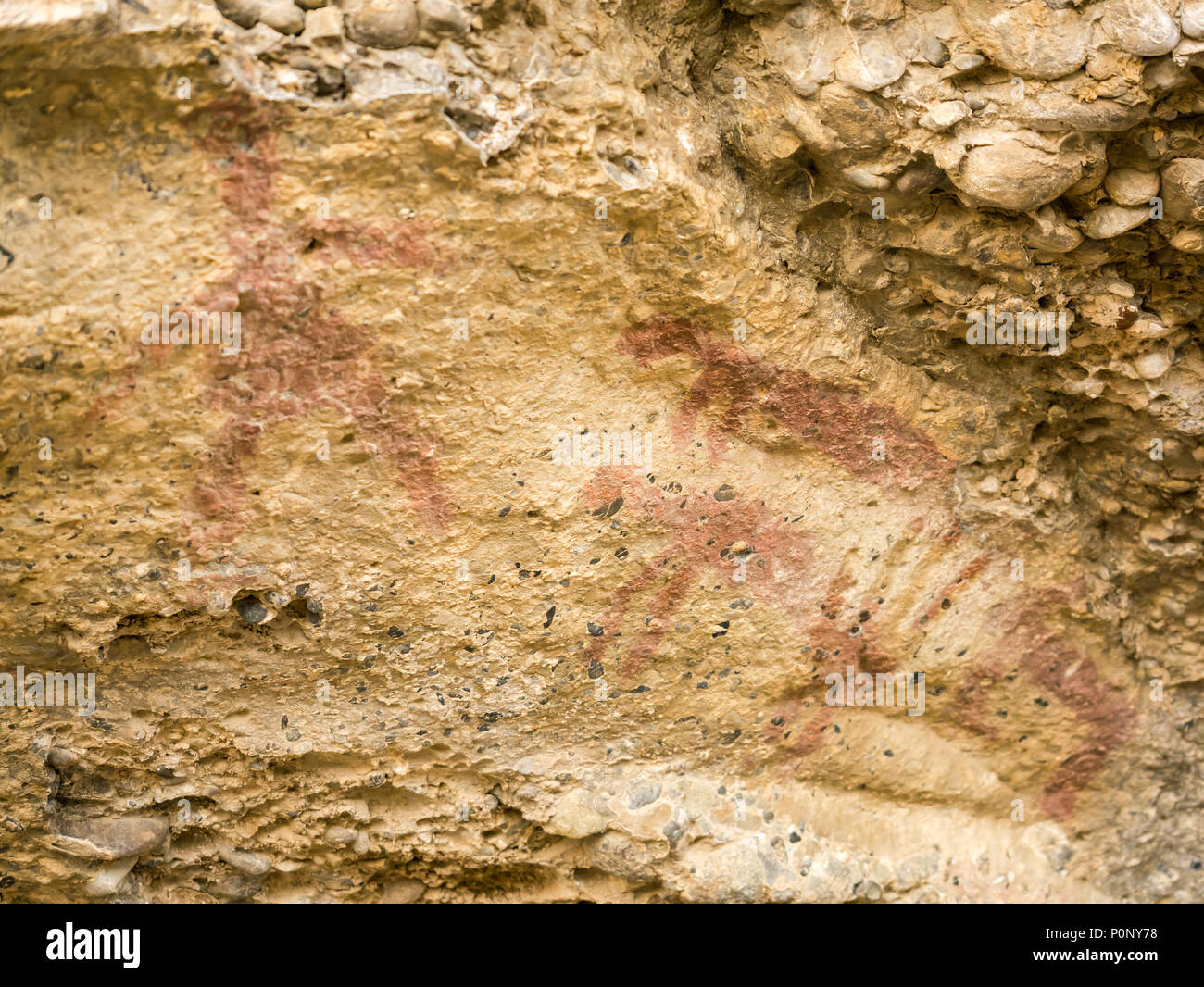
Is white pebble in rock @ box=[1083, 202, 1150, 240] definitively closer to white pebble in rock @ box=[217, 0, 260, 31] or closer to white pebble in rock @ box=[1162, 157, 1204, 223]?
white pebble in rock @ box=[1162, 157, 1204, 223]

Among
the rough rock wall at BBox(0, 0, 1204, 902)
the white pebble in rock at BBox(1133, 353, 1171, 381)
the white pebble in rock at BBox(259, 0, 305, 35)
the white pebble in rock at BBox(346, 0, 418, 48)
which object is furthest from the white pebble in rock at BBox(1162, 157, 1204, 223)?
the white pebble in rock at BBox(259, 0, 305, 35)

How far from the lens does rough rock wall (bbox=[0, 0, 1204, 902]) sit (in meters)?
2.37

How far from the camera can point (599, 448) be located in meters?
2.77

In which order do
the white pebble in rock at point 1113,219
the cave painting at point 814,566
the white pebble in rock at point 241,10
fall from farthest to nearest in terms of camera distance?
the cave painting at point 814,566, the white pebble in rock at point 1113,219, the white pebble in rock at point 241,10

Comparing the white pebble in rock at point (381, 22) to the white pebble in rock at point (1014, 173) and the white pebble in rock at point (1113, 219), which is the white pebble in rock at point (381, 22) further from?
the white pebble in rock at point (1113, 219)

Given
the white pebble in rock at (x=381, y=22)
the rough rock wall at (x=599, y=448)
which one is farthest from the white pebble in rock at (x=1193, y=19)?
the white pebble in rock at (x=381, y=22)

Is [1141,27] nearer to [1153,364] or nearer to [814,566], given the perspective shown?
[1153,364]

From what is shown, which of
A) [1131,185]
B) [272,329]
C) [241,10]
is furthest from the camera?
[1131,185]

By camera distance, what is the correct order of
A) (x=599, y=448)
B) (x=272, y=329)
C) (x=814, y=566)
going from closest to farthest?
(x=272, y=329) → (x=599, y=448) → (x=814, y=566)

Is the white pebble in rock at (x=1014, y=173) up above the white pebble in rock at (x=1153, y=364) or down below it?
above

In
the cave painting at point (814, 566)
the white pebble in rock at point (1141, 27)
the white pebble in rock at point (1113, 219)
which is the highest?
the white pebble in rock at point (1141, 27)

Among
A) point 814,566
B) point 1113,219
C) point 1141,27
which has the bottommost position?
point 814,566

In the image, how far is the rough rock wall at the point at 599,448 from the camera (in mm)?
2371

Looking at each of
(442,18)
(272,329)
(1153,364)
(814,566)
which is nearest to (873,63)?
(442,18)
